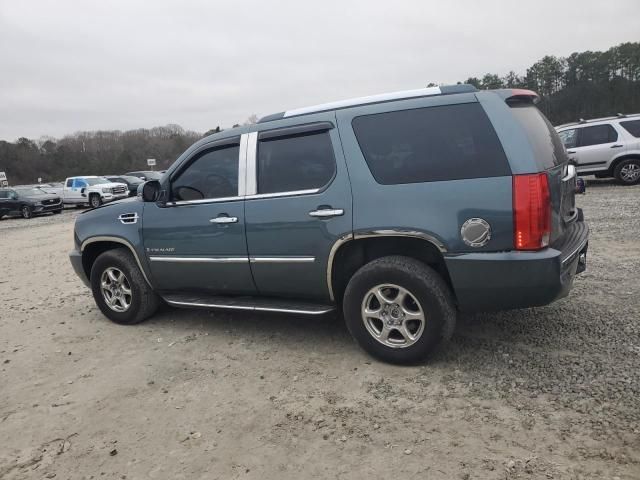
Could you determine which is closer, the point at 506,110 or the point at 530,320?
the point at 506,110

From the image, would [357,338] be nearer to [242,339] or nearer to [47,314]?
[242,339]

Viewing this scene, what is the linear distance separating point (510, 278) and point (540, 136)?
3.68 feet

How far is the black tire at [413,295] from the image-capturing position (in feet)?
10.5

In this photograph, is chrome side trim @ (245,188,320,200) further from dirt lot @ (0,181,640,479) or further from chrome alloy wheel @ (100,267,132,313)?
chrome alloy wheel @ (100,267,132,313)

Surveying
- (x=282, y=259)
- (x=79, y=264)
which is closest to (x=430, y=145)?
(x=282, y=259)

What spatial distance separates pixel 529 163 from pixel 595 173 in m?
11.6

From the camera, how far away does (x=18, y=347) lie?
456 cm

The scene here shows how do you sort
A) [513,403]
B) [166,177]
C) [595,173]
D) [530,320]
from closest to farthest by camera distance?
[513,403], [530,320], [166,177], [595,173]

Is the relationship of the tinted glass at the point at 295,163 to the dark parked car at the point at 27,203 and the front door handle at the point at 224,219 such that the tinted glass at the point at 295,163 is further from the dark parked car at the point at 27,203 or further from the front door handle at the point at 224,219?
the dark parked car at the point at 27,203

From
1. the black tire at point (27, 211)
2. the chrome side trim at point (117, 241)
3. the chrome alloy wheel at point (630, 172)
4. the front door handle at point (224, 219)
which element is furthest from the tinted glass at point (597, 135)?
the black tire at point (27, 211)

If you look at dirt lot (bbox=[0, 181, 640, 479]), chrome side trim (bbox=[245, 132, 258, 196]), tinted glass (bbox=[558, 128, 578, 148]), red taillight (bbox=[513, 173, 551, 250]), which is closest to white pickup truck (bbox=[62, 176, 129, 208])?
tinted glass (bbox=[558, 128, 578, 148])

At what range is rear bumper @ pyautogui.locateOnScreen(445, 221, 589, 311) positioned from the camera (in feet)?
9.71

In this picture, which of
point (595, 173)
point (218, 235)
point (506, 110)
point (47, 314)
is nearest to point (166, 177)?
point (218, 235)

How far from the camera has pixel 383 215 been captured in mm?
3326
